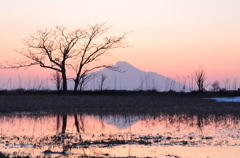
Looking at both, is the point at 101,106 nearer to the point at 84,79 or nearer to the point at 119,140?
the point at 119,140

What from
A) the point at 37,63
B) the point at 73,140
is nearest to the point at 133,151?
the point at 73,140

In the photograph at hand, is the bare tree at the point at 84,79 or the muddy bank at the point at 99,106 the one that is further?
the bare tree at the point at 84,79

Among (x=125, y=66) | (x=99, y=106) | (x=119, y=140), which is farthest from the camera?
(x=125, y=66)

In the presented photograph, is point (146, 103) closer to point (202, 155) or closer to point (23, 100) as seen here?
point (23, 100)

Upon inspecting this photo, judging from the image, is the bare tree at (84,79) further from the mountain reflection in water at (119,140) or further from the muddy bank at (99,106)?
the mountain reflection in water at (119,140)

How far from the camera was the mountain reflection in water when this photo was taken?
11.4 m

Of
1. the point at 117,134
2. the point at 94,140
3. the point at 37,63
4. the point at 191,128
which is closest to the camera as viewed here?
the point at 94,140

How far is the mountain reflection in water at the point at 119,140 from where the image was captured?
1138 cm

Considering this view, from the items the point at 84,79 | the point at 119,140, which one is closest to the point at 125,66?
the point at 84,79

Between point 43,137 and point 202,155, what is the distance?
5900mm

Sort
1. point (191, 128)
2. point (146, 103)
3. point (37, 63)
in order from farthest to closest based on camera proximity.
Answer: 1. point (37, 63)
2. point (146, 103)
3. point (191, 128)

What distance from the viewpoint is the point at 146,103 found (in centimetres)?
3453

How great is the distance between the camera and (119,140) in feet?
44.3

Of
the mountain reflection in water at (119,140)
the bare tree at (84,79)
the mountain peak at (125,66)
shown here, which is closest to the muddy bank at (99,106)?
the mountain reflection in water at (119,140)
